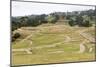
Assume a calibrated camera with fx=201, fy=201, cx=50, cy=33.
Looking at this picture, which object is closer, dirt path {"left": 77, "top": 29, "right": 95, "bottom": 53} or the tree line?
the tree line

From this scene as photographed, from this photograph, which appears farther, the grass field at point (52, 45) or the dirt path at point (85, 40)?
the dirt path at point (85, 40)

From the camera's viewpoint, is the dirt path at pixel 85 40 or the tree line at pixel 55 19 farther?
the dirt path at pixel 85 40

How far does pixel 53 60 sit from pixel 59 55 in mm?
105

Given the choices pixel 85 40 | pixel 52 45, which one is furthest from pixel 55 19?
pixel 85 40

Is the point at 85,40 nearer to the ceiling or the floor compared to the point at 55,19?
nearer to the floor

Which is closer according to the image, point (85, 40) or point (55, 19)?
point (55, 19)

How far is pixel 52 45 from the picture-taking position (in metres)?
2.65

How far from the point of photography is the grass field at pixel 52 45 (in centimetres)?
253

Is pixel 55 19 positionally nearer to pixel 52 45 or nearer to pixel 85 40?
pixel 52 45

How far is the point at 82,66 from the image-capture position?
111 inches

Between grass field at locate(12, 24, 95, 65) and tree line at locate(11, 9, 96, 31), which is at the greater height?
tree line at locate(11, 9, 96, 31)

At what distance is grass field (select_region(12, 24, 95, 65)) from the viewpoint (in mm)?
2527

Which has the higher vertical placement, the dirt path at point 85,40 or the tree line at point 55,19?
the tree line at point 55,19
